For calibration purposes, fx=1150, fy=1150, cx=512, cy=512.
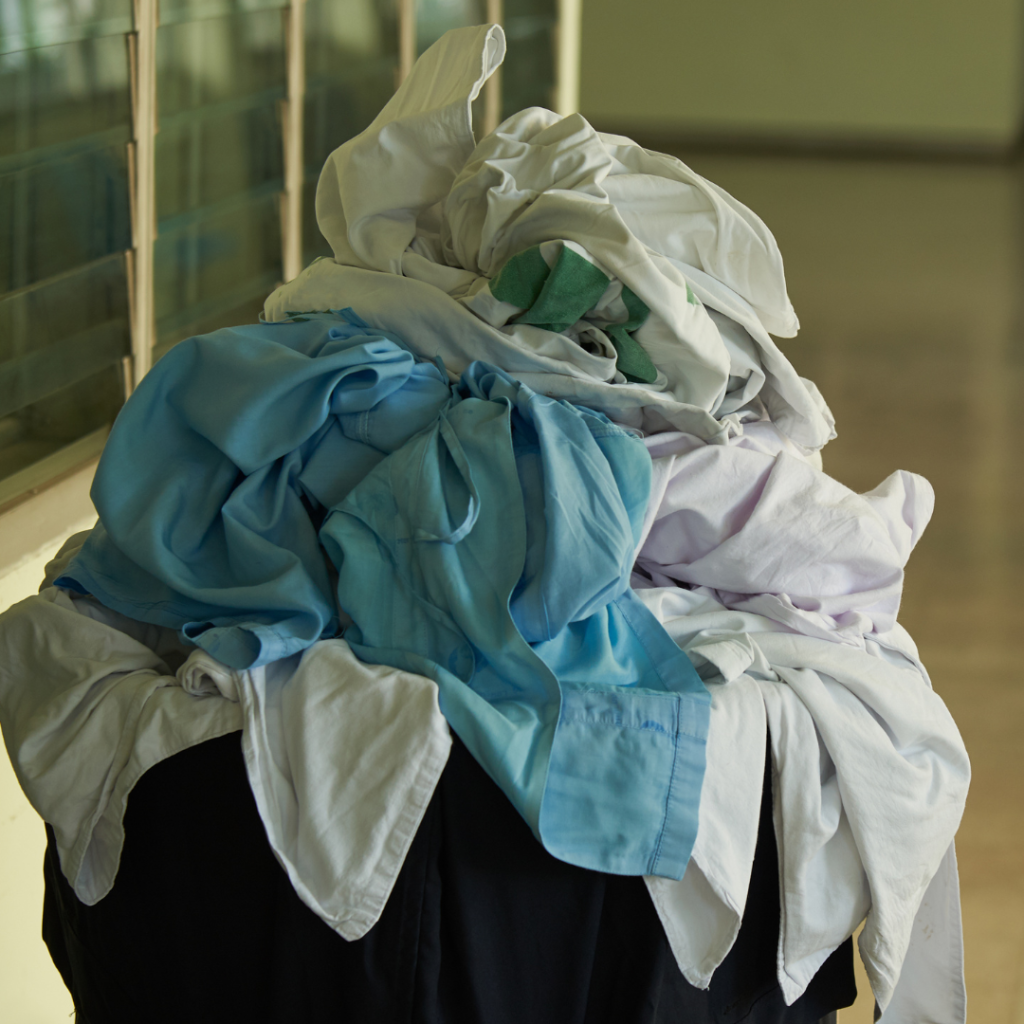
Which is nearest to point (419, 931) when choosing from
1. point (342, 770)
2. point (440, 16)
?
point (342, 770)

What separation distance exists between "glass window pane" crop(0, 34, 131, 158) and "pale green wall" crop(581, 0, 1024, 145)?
18.0ft

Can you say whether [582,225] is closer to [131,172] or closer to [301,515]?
[301,515]

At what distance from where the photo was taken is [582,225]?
3.10 feet

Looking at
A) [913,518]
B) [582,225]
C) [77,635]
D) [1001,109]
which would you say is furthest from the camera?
[1001,109]

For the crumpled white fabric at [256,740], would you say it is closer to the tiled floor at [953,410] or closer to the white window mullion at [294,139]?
the tiled floor at [953,410]

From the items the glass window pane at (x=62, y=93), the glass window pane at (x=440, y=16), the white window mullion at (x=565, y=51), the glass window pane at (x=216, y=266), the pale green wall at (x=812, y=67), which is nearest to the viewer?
the glass window pane at (x=62, y=93)

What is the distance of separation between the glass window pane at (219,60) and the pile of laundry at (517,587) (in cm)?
135

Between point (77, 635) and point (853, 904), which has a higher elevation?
point (77, 635)

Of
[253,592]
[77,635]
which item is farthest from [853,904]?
[77,635]

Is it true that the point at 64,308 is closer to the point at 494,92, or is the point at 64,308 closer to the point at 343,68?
the point at 343,68

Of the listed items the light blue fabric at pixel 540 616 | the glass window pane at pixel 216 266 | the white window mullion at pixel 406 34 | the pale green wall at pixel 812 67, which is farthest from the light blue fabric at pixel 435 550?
the pale green wall at pixel 812 67

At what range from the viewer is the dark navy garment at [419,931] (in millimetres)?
762

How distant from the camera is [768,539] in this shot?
89 centimetres

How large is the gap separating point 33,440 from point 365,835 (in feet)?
4.40
